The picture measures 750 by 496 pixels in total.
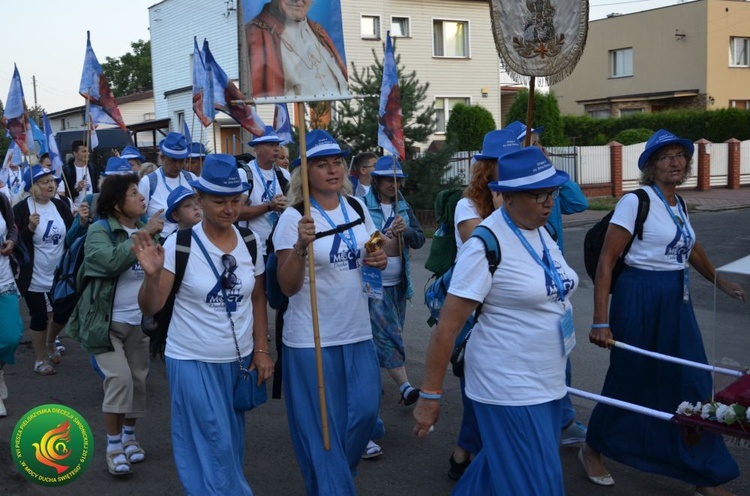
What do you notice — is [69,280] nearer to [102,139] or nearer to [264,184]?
[264,184]

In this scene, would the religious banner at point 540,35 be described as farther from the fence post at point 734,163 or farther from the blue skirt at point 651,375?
the fence post at point 734,163

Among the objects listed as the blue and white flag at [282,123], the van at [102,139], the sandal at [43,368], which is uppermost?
the van at [102,139]

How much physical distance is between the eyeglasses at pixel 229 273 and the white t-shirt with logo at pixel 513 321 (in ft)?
4.12

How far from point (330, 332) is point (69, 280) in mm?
2518

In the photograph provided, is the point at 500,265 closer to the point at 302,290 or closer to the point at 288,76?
the point at 302,290

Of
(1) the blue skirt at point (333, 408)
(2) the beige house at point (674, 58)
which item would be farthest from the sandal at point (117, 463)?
(2) the beige house at point (674, 58)

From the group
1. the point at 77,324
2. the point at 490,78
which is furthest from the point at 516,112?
the point at 77,324

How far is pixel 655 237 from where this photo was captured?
4.80 metres

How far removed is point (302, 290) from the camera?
14.8 ft

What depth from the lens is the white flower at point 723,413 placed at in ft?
12.0

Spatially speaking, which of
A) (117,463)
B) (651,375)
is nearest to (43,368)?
(117,463)

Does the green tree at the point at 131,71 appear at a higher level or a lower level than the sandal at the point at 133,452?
higher

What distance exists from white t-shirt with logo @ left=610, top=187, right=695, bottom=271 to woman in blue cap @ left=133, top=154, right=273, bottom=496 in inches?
84.2

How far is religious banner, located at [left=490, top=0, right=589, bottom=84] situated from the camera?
4.39 m
